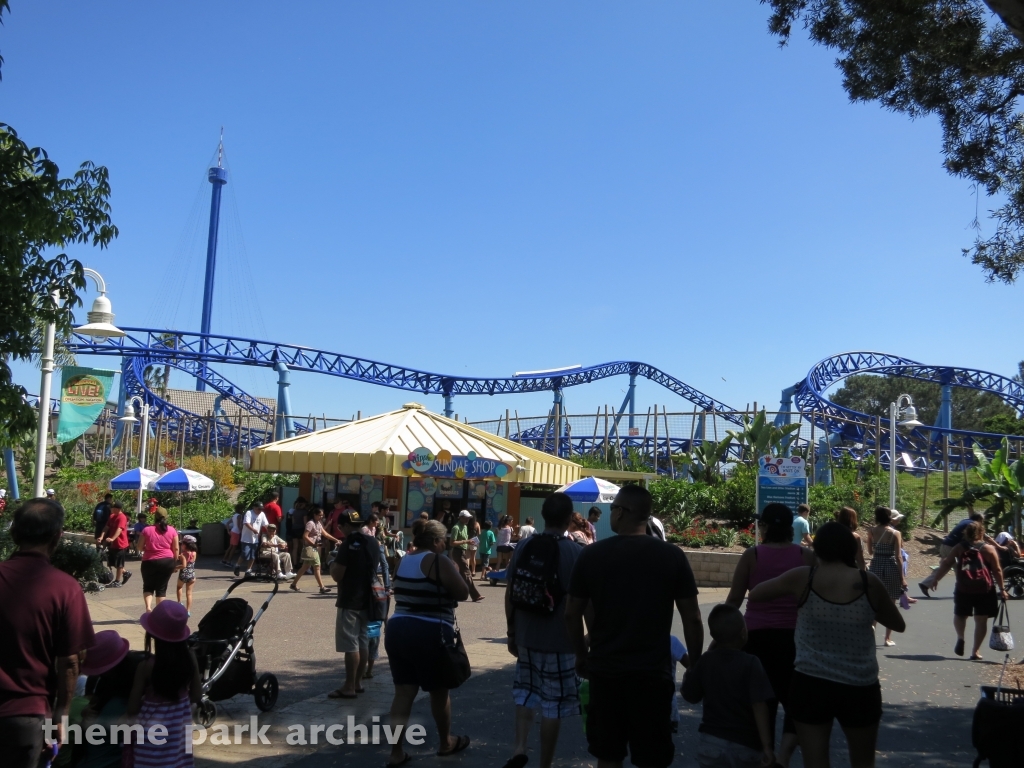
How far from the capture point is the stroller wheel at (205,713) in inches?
240

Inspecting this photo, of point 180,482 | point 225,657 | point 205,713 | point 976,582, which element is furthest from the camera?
point 180,482

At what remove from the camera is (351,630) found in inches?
285

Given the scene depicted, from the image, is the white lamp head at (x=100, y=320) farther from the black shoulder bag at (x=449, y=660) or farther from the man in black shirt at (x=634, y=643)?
the man in black shirt at (x=634, y=643)

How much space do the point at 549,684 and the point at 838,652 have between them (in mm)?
1594

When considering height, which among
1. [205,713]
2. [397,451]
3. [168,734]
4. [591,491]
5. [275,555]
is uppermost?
[397,451]

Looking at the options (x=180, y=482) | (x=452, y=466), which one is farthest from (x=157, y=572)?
(x=180, y=482)

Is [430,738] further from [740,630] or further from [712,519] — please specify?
[712,519]

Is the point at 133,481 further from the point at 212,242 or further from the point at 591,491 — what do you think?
the point at 212,242

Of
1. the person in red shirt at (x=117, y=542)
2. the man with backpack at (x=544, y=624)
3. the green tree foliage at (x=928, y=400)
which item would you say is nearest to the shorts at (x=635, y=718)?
the man with backpack at (x=544, y=624)

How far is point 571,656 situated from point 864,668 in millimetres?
1591

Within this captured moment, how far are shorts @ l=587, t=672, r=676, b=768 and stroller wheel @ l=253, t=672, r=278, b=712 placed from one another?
3.56 meters

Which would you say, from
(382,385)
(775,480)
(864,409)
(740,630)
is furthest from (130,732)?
(864,409)

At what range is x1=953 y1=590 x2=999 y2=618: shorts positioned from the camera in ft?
30.1

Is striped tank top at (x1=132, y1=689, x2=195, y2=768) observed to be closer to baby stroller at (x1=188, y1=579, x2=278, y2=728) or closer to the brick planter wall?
baby stroller at (x1=188, y1=579, x2=278, y2=728)
